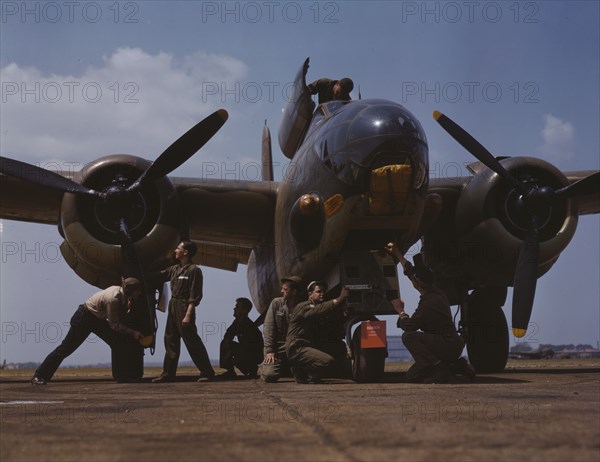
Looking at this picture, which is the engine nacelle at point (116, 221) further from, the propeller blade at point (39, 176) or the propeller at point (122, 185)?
the propeller blade at point (39, 176)

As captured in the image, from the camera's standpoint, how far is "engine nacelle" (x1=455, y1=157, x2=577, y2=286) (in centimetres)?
1245

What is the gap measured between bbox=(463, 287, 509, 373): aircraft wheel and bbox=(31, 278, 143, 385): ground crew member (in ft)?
20.6

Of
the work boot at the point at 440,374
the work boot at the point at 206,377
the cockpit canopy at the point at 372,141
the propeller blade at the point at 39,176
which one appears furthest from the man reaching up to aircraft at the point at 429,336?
the propeller blade at the point at 39,176

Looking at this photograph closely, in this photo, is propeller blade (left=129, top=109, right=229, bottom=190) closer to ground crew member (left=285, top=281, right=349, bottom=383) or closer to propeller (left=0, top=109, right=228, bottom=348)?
propeller (left=0, top=109, right=228, bottom=348)

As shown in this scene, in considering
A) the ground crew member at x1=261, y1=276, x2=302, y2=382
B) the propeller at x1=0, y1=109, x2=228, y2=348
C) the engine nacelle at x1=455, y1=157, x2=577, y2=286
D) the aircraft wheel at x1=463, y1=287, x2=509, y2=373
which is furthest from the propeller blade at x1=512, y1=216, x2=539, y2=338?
the propeller at x1=0, y1=109, x2=228, y2=348

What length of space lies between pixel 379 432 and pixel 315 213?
6.63 meters

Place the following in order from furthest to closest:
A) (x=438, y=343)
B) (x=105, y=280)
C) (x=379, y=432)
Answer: (x=105, y=280) < (x=438, y=343) < (x=379, y=432)

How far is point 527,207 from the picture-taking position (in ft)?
40.0

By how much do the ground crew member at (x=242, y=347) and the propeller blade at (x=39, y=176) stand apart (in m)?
3.33

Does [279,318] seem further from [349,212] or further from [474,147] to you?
[474,147]

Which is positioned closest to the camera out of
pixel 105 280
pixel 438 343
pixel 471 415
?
pixel 471 415

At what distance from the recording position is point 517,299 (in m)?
12.2

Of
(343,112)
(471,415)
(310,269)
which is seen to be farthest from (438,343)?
(471,415)

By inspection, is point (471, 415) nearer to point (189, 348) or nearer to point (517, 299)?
point (189, 348)
